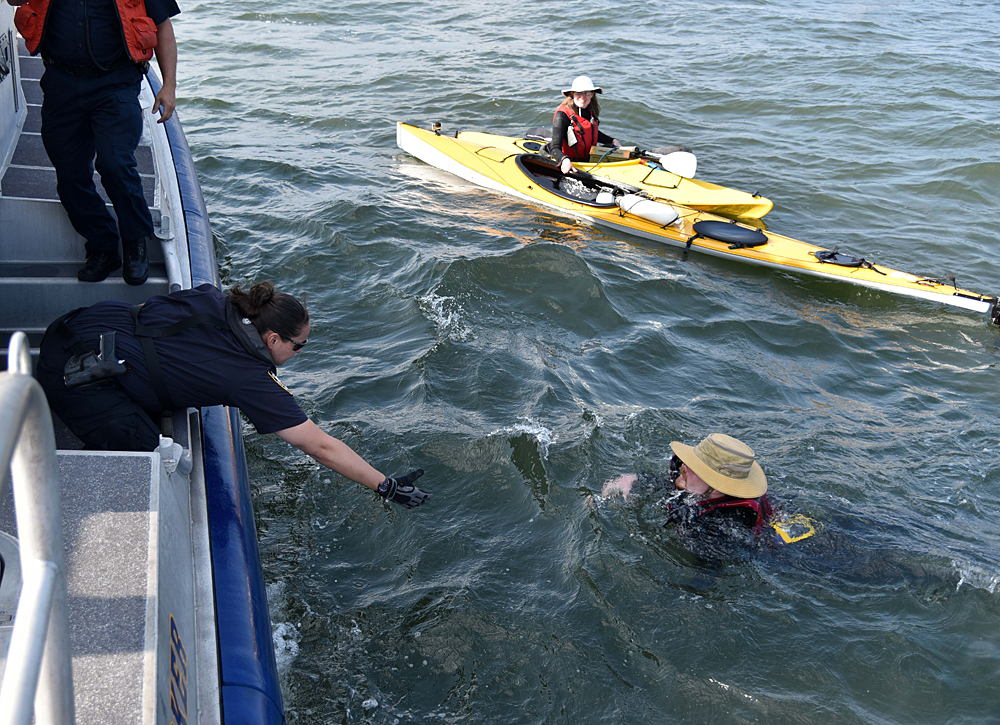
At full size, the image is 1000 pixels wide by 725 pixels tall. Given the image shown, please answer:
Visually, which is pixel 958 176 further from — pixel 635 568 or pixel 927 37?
pixel 635 568

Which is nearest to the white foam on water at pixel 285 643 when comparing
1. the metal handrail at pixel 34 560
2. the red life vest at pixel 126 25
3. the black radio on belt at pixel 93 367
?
the black radio on belt at pixel 93 367

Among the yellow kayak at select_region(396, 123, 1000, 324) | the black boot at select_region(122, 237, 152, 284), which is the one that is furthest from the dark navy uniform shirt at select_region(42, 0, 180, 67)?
the yellow kayak at select_region(396, 123, 1000, 324)

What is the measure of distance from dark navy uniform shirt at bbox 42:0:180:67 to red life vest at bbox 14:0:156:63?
0.08ft

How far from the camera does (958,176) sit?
1062 cm

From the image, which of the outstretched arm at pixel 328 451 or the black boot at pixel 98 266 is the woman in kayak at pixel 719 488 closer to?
the outstretched arm at pixel 328 451

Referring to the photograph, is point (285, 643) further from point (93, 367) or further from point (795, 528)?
point (795, 528)

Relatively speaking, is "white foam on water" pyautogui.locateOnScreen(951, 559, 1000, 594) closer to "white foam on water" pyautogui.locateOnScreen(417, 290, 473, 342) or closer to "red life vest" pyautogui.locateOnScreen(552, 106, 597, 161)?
"white foam on water" pyautogui.locateOnScreen(417, 290, 473, 342)

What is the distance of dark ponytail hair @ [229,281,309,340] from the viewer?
3.08m

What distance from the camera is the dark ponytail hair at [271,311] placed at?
3.08m

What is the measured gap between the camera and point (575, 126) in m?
9.17

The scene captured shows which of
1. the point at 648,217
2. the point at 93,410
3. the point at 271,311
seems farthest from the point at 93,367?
the point at 648,217

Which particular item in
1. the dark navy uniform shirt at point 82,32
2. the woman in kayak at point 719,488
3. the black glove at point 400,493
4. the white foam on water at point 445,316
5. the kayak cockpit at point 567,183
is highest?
the dark navy uniform shirt at point 82,32

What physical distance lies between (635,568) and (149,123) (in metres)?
4.71

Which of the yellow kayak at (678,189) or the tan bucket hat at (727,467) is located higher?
the tan bucket hat at (727,467)
